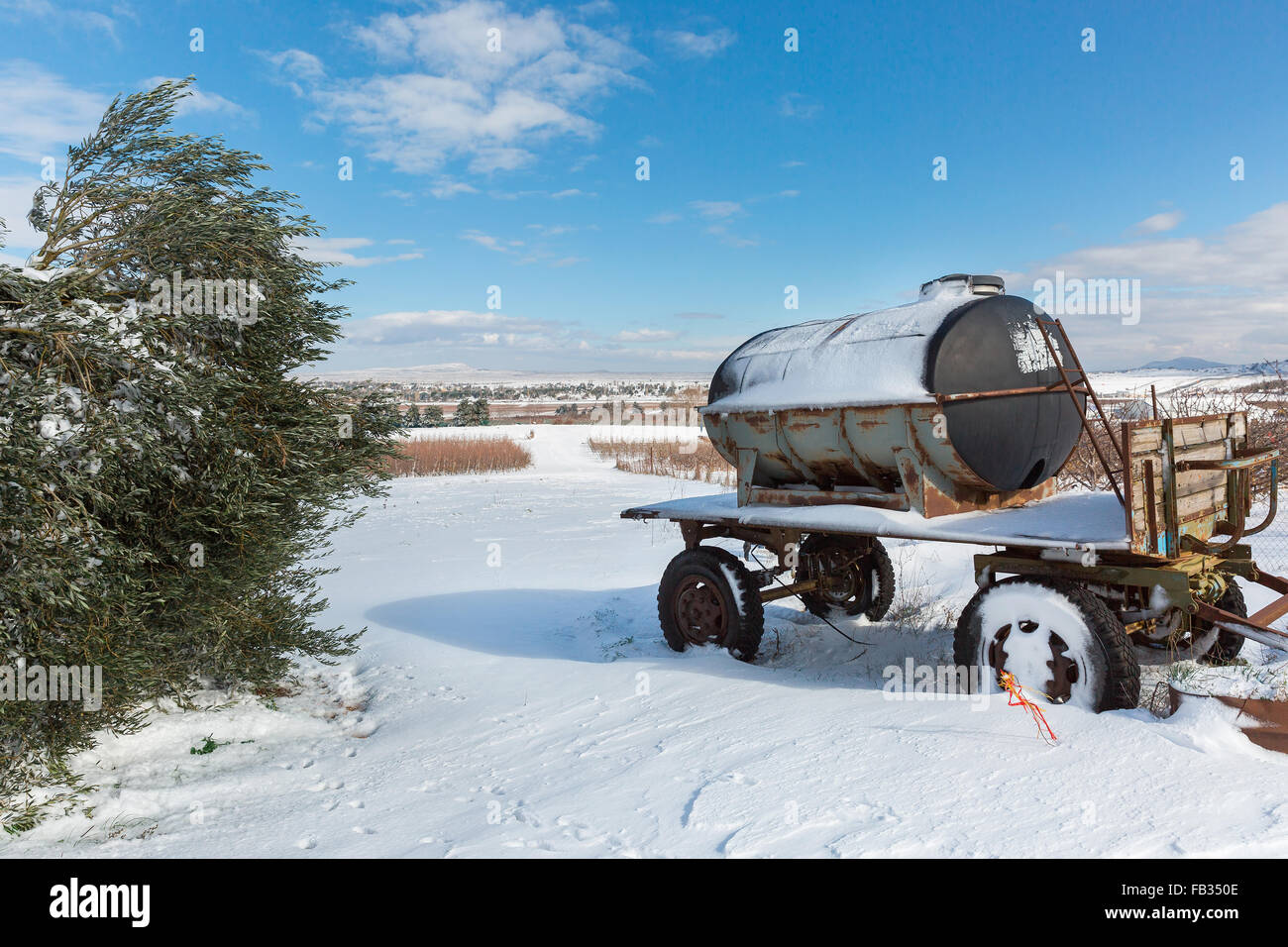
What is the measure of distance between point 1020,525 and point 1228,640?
2010 mm

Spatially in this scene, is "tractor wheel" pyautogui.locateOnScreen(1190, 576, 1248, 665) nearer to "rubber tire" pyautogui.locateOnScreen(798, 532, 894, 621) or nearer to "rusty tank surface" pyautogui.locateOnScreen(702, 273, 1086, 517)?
"rusty tank surface" pyautogui.locateOnScreen(702, 273, 1086, 517)

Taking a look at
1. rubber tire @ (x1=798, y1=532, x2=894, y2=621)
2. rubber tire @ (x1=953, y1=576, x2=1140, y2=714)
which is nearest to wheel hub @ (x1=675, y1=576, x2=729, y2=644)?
rubber tire @ (x1=798, y1=532, x2=894, y2=621)

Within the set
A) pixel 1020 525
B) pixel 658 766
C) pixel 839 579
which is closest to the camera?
pixel 658 766

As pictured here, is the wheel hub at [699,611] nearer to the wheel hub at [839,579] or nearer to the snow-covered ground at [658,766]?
the snow-covered ground at [658,766]

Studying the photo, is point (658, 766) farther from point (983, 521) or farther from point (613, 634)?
point (613, 634)

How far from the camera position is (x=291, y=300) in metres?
5.96

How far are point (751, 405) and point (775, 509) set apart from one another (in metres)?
0.97

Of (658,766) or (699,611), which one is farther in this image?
(699,611)

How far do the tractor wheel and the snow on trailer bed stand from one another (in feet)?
3.41

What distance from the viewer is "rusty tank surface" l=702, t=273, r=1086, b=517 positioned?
6.12m

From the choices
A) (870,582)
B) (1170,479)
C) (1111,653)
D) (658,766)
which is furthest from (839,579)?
(658,766)

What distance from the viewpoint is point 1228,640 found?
6148mm
